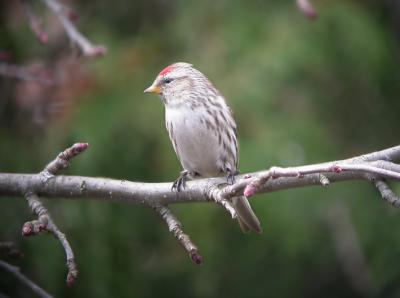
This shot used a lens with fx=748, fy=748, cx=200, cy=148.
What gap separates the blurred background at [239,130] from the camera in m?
5.38

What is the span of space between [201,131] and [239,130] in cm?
84

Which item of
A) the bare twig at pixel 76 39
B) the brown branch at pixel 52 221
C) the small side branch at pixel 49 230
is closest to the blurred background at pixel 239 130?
the bare twig at pixel 76 39

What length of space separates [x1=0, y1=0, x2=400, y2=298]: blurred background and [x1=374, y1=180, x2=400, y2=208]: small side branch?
1853mm

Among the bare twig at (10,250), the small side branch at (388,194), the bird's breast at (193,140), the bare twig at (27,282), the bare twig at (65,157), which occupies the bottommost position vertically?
the small side branch at (388,194)

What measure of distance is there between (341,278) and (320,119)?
1881 mm

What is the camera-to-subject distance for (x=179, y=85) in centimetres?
518

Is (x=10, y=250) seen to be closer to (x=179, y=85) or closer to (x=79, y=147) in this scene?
(x=79, y=147)

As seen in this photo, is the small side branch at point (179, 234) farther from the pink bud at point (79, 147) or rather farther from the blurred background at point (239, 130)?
the blurred background at point (239, 130)

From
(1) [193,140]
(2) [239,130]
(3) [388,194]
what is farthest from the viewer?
(2) [239,130]

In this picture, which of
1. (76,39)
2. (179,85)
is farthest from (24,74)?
(179,85)

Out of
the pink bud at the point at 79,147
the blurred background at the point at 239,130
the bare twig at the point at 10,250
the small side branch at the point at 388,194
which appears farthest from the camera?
the blurred background at the point at 239,130

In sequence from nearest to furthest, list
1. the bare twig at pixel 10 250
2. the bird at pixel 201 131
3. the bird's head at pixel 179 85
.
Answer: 1. the bare twig at pixel 10 250
2. the bird at pixel 201 131
3. the bird's head at pixel 179 85

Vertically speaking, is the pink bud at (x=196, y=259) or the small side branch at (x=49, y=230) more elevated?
the small side branch at (x=49, y=230)

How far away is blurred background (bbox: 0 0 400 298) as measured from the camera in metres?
5.38
